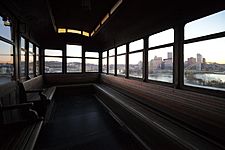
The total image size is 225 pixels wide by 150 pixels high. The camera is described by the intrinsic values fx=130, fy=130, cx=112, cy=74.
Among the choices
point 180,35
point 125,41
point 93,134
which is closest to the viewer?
point 180,35

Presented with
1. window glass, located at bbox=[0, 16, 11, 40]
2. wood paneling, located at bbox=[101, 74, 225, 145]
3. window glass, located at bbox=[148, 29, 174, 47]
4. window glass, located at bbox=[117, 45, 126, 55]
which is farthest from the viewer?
window glass, located at bbox=[117, 45, 126, 55]

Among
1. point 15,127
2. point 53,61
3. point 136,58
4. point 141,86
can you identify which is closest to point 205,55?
point 141,86

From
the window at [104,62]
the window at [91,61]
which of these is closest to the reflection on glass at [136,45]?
the window at [104,62]

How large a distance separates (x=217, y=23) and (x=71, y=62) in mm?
6044

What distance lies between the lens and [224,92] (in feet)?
5.90

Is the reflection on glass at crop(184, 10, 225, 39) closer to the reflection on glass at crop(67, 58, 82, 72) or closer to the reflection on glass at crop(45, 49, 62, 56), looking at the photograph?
the reflection on glass at crop(67, 58, 82, 72)

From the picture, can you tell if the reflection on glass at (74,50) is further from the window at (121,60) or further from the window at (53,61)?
the window at (121,60)

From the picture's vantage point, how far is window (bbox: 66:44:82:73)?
6624 millimetres

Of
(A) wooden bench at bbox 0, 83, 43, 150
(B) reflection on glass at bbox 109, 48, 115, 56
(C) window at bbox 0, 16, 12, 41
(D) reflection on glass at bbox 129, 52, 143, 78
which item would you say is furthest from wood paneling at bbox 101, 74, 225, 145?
(C) window at bbox 0, 16, 12, 41

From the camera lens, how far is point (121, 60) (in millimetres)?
5172

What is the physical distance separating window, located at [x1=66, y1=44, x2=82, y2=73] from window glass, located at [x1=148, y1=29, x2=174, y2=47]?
14.3ft

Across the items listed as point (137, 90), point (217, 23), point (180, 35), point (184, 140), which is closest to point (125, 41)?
point (137, 90)

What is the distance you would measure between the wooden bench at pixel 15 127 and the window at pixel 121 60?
11.3ft

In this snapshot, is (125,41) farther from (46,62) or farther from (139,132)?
(46,62)
